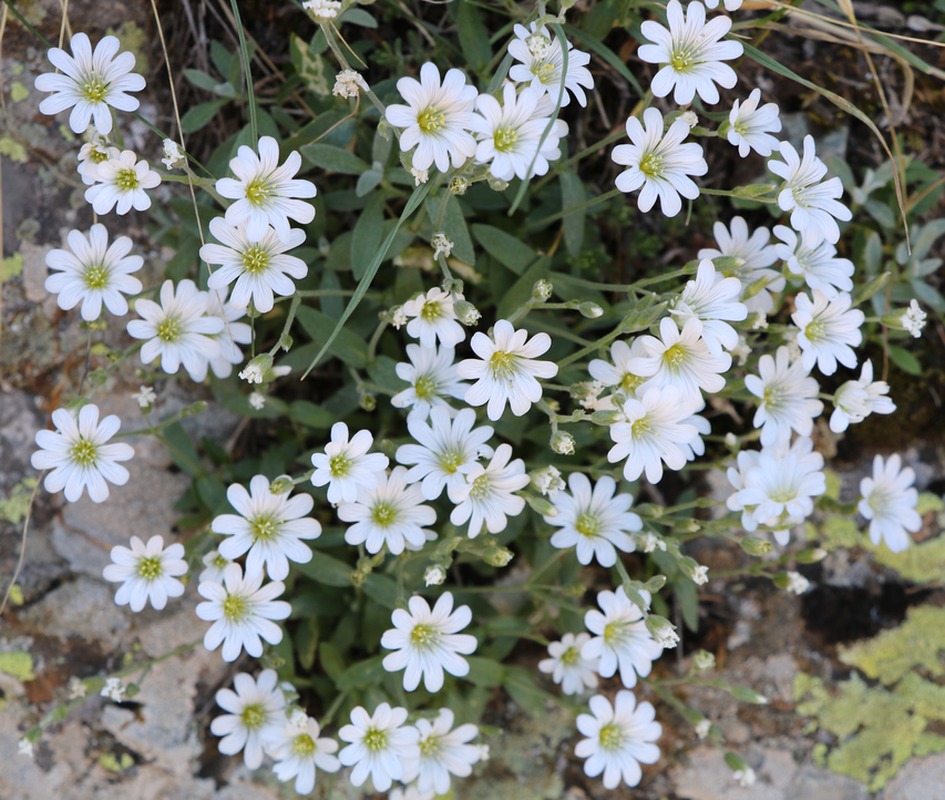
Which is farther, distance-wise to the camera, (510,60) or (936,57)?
(936,57)

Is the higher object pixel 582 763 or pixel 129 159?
pixel 129 159

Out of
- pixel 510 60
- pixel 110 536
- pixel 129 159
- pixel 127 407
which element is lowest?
pixel 110 536

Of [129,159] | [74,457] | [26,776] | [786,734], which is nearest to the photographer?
[129,159]

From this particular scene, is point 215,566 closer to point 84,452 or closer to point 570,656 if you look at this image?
point 84,452

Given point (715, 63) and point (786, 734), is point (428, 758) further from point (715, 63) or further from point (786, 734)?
point (715, 63)

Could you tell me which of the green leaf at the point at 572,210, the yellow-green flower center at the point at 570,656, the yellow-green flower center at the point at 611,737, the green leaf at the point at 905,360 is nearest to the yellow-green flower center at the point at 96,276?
the green leaf at the point at 572,210

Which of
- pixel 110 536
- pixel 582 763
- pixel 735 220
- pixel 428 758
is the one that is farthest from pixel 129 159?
pixel 582 763

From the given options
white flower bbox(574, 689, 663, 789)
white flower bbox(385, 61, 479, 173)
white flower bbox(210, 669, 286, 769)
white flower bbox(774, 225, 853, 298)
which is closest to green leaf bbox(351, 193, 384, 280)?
white flower bbox(385, 61, 479, 173)

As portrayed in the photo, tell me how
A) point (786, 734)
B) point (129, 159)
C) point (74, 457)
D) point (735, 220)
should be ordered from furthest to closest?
point (786, 734)
point (735, 220)
point (74, 457)
point (129, 159)
